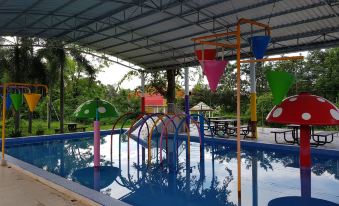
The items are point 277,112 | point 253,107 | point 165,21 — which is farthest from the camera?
point 253,107

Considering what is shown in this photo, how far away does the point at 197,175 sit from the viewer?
7711 mm

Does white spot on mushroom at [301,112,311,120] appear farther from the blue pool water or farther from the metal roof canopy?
the metal roof canopy

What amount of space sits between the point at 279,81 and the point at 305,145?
3.12 m

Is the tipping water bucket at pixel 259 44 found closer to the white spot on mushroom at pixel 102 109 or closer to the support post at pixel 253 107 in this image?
the white spot on mushroom at pixel 102 109

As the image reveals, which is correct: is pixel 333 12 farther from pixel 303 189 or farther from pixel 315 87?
pixel 315 87

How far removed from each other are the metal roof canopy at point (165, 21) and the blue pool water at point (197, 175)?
3.94 m

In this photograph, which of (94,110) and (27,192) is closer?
(27,192)

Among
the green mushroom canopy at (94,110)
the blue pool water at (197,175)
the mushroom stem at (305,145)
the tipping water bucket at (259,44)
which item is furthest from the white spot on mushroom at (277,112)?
the green mushroom canopy at (94,110)

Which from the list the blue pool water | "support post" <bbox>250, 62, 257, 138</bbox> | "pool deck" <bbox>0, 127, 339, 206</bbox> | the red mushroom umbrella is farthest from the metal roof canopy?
"pool deck" <bbox>0, 127, 339, 206</bbox>

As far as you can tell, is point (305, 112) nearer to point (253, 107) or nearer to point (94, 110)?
point (253, 107)

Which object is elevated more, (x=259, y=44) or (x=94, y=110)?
(x=259, y=44)

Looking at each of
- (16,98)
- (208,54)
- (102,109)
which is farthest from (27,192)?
(102,109)

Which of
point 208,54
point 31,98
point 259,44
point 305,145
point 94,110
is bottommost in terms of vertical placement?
point 305,145

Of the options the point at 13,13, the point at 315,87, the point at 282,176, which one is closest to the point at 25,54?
the point at 13,13
